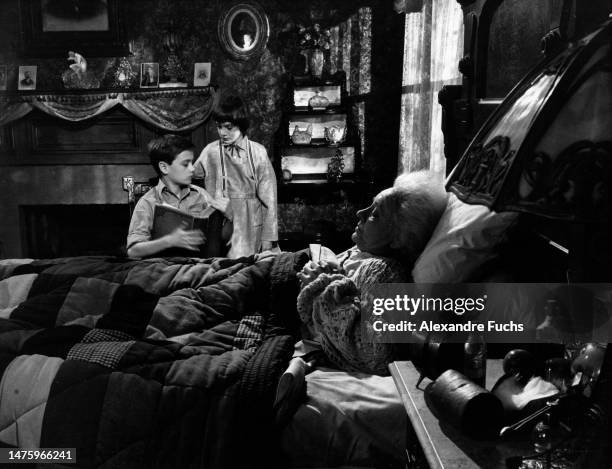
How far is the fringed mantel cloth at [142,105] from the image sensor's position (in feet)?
14.6

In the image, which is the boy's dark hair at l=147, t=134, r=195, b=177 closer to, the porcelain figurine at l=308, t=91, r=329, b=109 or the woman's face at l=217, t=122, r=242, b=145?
the woman's face at l=217, t=122, r=242, b=145

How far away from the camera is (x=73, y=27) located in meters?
4.62

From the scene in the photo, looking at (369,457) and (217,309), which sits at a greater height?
(217,309)

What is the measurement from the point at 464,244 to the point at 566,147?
0.78 m

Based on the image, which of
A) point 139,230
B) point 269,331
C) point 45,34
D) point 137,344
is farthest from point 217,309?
point 45,34

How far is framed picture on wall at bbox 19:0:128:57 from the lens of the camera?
460 cm

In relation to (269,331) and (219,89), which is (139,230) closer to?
(269,331)

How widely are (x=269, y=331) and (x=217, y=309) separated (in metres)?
0.17

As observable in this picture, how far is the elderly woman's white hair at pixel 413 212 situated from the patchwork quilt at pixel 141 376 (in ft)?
1.36

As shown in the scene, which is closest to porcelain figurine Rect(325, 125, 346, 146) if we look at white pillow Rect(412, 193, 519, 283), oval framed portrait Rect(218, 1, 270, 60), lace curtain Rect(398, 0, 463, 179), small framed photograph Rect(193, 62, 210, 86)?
lace curtain Rect(398, 0, 463, 179)

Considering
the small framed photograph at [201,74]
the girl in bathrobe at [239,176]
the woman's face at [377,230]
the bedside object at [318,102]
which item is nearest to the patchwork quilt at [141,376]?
the woman's face at [377,230]

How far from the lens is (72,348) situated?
1.31 metres

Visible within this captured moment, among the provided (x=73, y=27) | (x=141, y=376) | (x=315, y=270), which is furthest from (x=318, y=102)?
(x=141, y=376)

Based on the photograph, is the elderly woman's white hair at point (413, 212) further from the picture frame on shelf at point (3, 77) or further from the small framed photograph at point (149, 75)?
the picture frame on shelf at point (3, 77)
